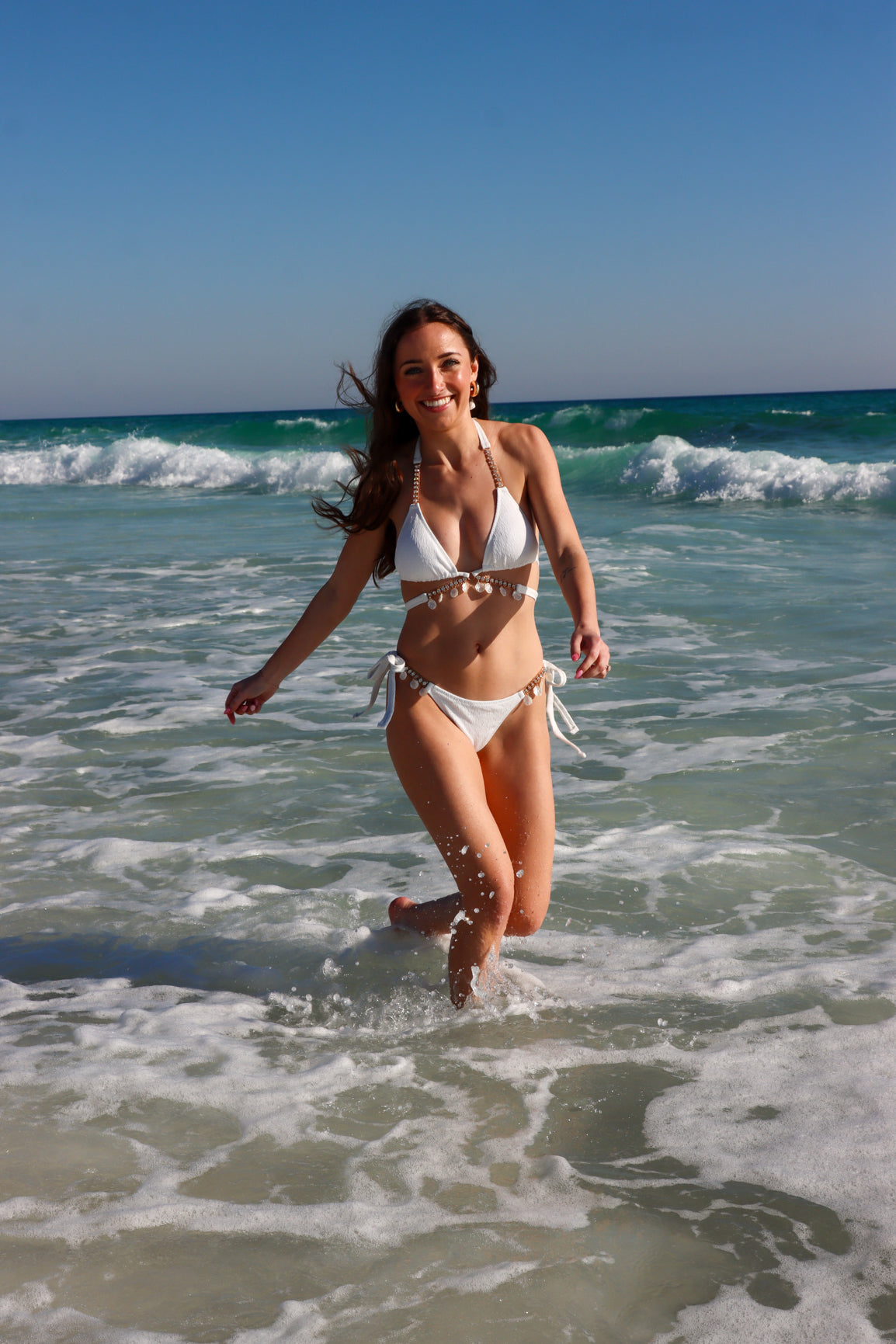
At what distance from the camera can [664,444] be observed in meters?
26.3

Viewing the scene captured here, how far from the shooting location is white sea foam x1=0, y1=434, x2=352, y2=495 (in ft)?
104

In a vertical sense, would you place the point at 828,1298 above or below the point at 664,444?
below

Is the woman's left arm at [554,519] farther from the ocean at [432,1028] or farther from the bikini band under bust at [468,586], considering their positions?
the ocean at [432,1028]

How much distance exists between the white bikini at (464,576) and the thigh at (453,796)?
5 cm

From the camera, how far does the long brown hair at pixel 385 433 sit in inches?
138

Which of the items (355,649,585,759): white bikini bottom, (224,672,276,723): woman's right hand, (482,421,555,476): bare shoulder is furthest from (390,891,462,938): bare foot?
(482,421,555,476): bare shoulder

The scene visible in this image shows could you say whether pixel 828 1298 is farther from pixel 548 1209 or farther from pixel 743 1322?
pixel 548 1209

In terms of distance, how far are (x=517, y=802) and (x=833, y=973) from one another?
4.10 ft

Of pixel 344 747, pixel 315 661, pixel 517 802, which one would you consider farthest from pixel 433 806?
pixel 315 661

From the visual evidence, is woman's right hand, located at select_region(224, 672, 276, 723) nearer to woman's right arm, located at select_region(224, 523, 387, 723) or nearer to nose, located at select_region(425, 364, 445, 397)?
woman's right arm, located at select_region(224, 523, 387, 723)

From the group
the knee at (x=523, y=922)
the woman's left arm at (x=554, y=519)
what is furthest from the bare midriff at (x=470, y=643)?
the knee at (x=523, y=922)

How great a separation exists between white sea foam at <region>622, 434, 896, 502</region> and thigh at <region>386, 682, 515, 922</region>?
18.3 metres

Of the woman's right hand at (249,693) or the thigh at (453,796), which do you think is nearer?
the thigh at (453,796)

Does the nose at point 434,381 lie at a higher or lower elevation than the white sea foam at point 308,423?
lower
